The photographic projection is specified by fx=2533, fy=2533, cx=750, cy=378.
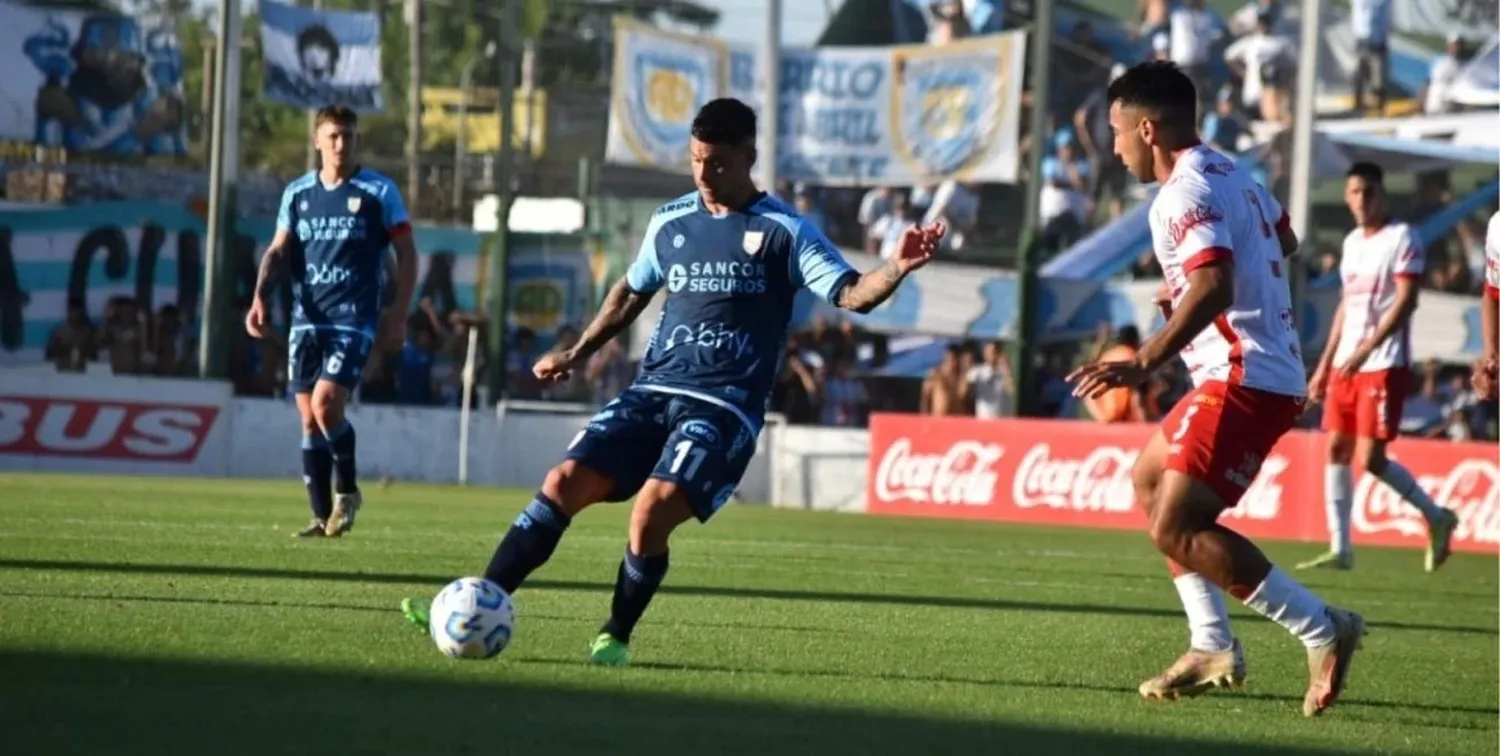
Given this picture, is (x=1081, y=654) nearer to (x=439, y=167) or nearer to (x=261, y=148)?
(x=439, y=167)

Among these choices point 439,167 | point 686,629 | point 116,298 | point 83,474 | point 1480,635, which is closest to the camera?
point 686,629

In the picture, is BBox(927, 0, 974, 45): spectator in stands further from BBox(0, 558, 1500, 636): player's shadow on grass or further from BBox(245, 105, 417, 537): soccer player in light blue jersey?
BBox(0, 558, 1500, 636): player's shadow on grass

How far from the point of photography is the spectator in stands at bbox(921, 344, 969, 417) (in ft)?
89.7

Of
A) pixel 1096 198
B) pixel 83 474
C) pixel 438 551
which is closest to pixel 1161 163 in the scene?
pixel 438 551

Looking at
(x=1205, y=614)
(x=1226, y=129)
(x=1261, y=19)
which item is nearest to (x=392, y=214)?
(x=1205, y=614)

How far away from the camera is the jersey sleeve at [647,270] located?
9234mm

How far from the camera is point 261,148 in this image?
57.8 metres

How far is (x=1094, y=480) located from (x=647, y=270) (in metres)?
15.5

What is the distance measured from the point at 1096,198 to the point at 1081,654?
23566 mm

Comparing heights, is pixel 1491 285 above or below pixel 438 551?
above

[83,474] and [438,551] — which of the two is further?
[83,474]

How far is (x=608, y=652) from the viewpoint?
867 cm

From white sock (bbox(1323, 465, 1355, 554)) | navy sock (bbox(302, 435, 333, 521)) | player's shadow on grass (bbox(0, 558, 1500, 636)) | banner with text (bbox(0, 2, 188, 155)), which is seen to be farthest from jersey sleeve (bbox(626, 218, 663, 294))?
banner with text (bbox(0, 2, 188, 155))

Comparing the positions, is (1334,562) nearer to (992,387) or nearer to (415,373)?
(992,387)
